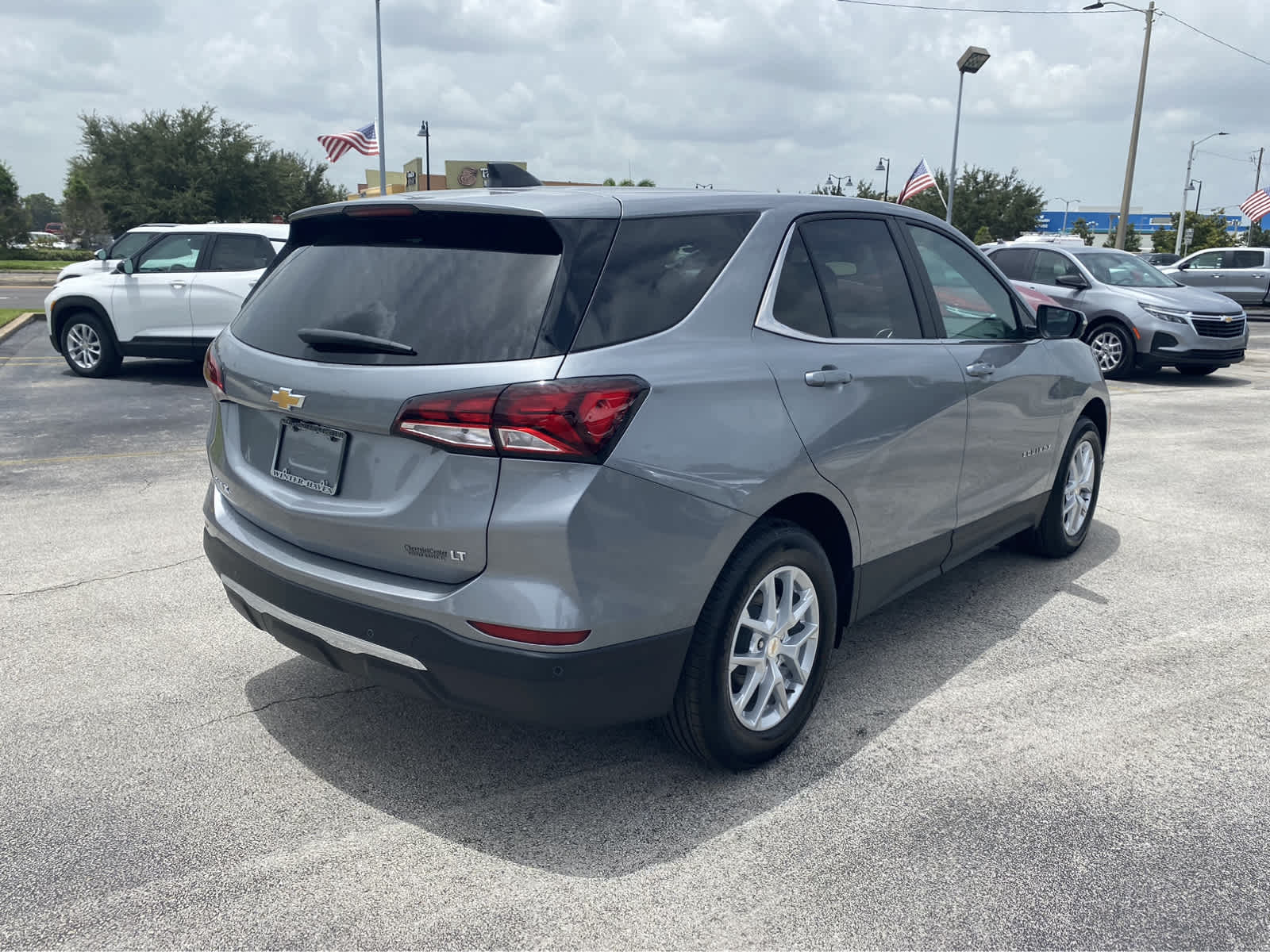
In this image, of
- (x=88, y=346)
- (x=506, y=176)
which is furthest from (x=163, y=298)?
(x=506, y=176)

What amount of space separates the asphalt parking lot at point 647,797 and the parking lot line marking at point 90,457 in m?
2.84

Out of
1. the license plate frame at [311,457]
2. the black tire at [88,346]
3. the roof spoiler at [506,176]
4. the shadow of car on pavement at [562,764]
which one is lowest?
the shadow of car on pavement at [562,764]

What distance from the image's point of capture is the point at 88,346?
12461mm

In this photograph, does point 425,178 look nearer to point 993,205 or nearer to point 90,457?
point 993,205

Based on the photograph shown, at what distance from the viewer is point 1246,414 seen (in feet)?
36.8

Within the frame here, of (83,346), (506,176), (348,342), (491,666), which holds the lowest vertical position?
(83,346)

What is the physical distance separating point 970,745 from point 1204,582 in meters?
2.56

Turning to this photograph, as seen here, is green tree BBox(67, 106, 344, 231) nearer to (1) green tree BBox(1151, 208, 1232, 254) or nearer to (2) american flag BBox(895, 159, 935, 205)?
(2) american flag BBox(895, 159, 935, 205)

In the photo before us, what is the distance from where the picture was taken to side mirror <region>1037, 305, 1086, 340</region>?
16.2ft

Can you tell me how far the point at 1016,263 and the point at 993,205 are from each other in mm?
41001

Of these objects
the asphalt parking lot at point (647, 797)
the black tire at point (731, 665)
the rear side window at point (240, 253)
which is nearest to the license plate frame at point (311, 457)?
the asphalt parking lot at point (647, 797)

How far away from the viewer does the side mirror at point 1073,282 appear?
561 inches

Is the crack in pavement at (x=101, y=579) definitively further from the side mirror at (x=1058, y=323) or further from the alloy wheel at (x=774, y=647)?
the side mirror at (x=1058, y=323)

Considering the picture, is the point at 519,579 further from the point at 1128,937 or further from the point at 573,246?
the point at 1128,937
